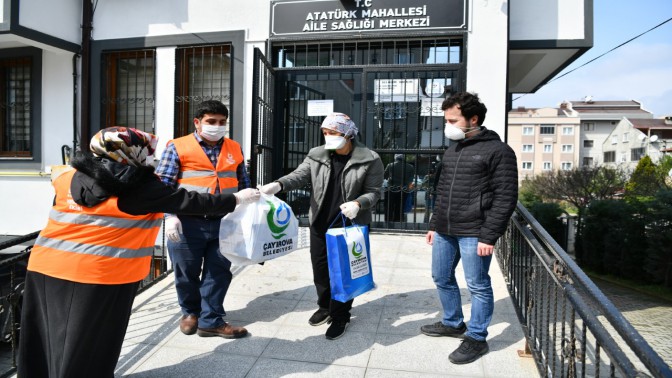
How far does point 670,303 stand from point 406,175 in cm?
793

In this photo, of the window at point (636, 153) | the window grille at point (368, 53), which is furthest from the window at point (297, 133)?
the window at point (636, 153)

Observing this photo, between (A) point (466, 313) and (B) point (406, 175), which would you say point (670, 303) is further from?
(A) point (466, 313)

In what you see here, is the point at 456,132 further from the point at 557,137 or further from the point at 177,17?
the point at 557,137

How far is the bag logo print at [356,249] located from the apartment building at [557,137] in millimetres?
64992

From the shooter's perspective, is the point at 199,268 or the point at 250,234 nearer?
the point at 250,234

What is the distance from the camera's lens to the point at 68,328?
2.01 m

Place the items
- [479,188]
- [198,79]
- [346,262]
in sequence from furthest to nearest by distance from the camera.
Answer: [198,79], [346,262], [479,188]

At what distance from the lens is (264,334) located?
335 centimetres

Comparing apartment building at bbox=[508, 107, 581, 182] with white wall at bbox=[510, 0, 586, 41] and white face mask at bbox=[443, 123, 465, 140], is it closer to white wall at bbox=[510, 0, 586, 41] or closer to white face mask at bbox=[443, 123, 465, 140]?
white wall at bbox=[510, 0, 586, 41]

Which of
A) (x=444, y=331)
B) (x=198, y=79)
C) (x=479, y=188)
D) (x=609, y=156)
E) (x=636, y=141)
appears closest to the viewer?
(x=479, y=188)

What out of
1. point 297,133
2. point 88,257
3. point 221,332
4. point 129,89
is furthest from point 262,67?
point 88,257

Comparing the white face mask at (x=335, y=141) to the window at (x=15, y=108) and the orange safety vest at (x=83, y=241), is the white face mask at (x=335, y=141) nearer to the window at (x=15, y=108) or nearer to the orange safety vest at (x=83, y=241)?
the orange safety vest at (x=83, y=241)

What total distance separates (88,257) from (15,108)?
7.10m

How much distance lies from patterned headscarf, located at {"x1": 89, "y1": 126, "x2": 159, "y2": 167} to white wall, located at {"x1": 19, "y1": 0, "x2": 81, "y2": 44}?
219 inches
